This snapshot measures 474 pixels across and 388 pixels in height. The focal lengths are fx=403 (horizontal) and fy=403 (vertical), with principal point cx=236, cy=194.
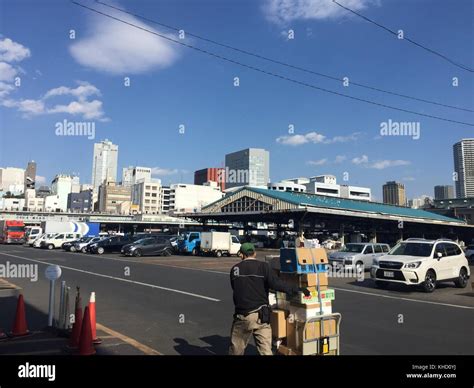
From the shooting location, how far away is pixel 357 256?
70.9ft

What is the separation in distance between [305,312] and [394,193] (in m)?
160

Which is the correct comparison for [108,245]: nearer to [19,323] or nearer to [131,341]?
[19,323]

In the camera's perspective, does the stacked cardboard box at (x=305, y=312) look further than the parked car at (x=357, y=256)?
No

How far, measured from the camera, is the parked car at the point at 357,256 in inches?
846

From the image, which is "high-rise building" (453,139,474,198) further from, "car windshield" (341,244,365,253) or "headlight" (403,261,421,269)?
"headlight" (403,261,421,269)

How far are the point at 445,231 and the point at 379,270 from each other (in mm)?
82918

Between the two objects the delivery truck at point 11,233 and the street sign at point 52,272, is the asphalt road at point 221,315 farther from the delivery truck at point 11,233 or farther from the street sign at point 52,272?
the delivery truck at point 11,233

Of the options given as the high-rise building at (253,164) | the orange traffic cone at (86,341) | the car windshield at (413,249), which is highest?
the high-rise building at (253,164)

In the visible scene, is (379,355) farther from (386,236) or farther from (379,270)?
(386,236)

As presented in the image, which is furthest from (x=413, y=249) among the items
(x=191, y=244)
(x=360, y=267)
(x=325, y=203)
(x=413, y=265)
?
(x=325, y=203)

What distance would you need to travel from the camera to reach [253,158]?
496 feet

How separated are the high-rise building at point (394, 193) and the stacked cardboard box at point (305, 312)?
6127 inches

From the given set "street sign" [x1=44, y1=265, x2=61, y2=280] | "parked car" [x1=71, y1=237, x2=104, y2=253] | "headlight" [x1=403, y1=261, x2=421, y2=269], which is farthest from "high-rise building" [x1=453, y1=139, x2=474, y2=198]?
"parked car" [x1=71, y1=237, x2=104, y2=253]

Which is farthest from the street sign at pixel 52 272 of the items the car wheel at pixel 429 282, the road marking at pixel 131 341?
the car wheel at pixel 429 282
